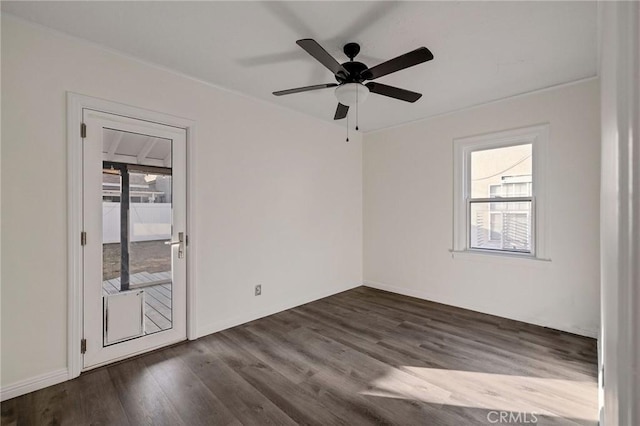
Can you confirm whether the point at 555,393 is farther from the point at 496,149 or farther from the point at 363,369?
the point at 496,149

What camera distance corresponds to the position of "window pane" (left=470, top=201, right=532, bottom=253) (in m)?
3.50

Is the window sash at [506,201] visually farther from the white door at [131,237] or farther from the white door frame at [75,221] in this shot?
the white door frame at [75,221]

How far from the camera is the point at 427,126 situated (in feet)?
13.9

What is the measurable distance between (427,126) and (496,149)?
3.20 ft

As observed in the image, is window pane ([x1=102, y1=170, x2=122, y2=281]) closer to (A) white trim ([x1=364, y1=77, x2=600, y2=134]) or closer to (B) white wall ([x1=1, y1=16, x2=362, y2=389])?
(B) white wall ([x1=1, y1=16, x2=362, y2=389])

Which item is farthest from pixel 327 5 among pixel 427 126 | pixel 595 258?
pixel 595 258

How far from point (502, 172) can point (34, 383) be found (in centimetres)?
→ 502

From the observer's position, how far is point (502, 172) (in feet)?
12.0

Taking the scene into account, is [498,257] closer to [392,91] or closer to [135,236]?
[392,91]

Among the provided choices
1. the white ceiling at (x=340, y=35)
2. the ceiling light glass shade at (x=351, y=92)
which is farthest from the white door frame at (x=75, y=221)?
the ceiling light glass shade at (x=351, y=92)

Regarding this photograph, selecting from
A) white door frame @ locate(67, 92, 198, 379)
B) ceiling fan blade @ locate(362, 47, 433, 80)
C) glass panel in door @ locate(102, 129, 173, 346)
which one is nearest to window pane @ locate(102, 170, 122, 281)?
glass panel in door @ locate(102, 129, 173, 346)

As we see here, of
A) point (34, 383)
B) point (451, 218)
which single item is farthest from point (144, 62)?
point (451, 218)

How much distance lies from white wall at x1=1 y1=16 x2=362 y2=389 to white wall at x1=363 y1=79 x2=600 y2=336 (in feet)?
1.84

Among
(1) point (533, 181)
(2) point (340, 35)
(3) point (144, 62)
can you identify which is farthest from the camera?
(1) point (533, 181)
